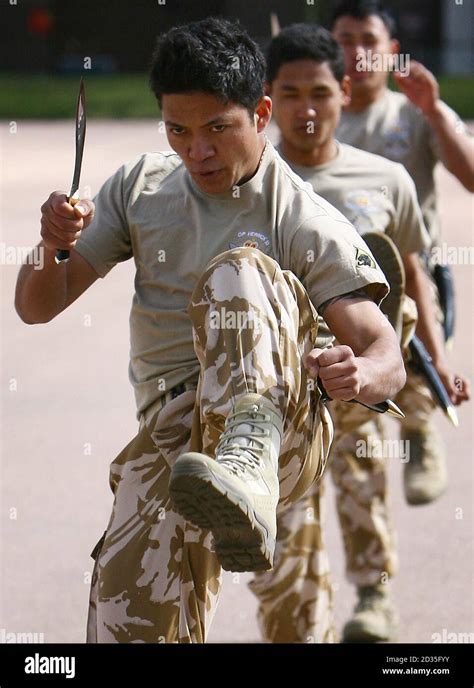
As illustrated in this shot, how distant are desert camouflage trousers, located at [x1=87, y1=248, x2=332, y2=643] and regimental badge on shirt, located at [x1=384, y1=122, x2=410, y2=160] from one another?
2.21 meters

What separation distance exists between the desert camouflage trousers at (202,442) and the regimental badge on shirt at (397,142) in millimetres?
2208

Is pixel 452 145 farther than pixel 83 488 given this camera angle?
No

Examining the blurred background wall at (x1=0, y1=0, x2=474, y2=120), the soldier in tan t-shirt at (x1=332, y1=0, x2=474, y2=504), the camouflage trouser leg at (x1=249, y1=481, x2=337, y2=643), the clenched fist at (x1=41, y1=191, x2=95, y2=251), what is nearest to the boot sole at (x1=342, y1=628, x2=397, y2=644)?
the camouflage trouser leg at (x1=249, y1=481, x2=337, y2=643)

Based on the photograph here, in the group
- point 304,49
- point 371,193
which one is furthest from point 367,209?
point 304,49

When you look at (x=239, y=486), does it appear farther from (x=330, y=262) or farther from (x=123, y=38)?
(x=123, y=38)

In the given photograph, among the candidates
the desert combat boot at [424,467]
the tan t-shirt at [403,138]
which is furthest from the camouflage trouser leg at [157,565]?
the desert combat boot at [424,467]

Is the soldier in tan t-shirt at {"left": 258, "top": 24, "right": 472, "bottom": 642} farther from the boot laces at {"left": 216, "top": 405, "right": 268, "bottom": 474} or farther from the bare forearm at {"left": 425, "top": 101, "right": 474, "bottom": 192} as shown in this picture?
the boot laces at {"left": 216, "top": 405, "right": 268, "bottom": 474}

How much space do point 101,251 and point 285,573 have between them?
1.35m

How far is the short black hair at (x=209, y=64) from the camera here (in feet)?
12.0

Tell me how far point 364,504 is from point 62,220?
2.16 m

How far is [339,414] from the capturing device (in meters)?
5.15

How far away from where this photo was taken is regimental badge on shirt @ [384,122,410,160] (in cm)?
582
